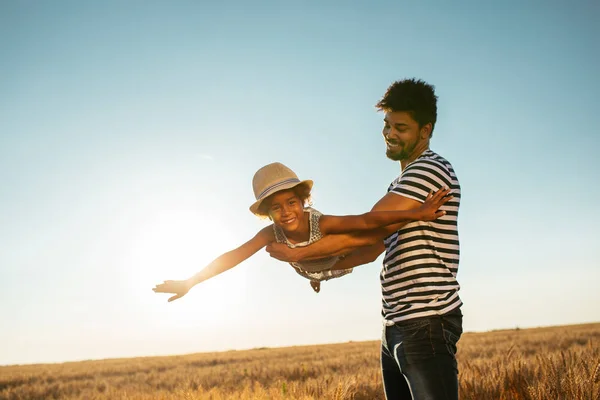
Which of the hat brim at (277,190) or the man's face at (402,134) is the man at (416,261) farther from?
the hat brim at (277,190)

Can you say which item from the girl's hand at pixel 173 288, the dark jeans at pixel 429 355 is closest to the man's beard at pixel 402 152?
the dark jeans at pixel 429 355

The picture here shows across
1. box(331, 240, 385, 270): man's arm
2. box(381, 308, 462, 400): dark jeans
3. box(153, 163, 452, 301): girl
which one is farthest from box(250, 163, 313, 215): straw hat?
box(381, 308, 462, 400): dark jeans

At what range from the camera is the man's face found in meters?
3.20

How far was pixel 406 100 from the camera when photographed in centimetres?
320

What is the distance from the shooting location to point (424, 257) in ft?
9.11

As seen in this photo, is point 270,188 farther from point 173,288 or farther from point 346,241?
point 173,288

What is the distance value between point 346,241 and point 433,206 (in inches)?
24.0

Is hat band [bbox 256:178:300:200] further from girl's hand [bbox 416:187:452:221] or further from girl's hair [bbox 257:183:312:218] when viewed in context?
girl's hand [bbox 416:187:452:221]

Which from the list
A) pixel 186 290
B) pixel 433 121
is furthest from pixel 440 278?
pixel 186 290

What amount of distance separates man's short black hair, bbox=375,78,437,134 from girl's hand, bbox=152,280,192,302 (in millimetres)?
1896

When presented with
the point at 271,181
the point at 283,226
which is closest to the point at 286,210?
the point at 283,226

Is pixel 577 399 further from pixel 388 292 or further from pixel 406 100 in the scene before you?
pixel 406 100

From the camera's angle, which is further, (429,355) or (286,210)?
(286,210)

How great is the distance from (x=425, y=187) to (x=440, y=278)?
21.2 inches
